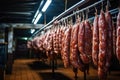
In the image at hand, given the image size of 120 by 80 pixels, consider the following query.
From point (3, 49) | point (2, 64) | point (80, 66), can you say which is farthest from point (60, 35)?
point (3, 49)

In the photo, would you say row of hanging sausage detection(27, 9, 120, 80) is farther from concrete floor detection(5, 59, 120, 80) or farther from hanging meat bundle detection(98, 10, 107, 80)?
concrete floor detection(5, 59, 120, 80)

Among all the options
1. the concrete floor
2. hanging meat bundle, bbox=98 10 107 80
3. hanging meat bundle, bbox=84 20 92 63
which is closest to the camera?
hanging meat bundle, bbox=98 10 107 80

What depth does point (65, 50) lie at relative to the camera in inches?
213

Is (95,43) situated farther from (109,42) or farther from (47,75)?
(47,75)

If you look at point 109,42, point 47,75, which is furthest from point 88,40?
point 47,75

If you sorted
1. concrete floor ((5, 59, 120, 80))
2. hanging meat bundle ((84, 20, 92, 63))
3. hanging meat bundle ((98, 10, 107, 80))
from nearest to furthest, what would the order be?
hanging meat bundle ((98, 10, 107, 80)) < hanging meat bundle ((84, 20, 92, 63)) < concrete floor ((5, 59, 120, 80))

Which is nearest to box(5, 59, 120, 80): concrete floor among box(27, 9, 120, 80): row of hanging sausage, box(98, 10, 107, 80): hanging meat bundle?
box(27, 9, 120, 80): row of hanging sausage

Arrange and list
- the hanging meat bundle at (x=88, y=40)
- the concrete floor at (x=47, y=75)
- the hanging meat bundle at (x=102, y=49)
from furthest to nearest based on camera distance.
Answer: the concrete floor at (x=47, y=75)
the hanging meat bundle at (x=88, y=40)
the hanging meat bundle at (x=102, y=49)

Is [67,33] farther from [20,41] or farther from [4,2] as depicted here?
[20,41]

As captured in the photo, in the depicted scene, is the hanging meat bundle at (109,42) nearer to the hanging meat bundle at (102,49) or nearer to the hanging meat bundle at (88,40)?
the hanging meat bundle at (102,49)

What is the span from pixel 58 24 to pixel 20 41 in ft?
101

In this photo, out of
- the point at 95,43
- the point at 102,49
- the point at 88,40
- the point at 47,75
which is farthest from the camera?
the point at 47,75

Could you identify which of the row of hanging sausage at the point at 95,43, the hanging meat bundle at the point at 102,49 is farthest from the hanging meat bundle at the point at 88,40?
the hanging meat bundle at the point at 102,49

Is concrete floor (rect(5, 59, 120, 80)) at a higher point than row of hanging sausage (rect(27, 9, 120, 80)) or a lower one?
lower
